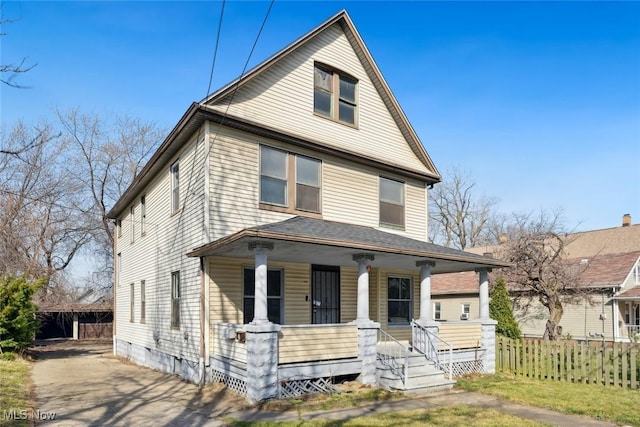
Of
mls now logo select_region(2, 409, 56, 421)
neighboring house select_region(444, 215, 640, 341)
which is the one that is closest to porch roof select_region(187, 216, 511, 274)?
mls now logo select_region(2, 409, 56, 421)

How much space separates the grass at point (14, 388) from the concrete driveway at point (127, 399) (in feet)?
0.86

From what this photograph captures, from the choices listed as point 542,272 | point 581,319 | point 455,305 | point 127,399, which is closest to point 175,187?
point 127,399

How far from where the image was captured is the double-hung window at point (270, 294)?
12.2 meters

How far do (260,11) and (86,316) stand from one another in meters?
27.9

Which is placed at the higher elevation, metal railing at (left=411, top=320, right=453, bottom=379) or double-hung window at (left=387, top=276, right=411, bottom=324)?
double-hung window at (left=387, top=276, right=411, bottom=324)

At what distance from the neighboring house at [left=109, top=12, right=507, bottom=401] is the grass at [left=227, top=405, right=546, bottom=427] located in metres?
1.64

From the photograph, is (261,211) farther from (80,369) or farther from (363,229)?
(80,369)

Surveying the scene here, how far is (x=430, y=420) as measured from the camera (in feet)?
27.8

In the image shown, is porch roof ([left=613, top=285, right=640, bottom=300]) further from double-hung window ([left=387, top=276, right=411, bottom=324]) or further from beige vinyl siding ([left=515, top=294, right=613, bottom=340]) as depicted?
double-hung window ([left=387, top=276, right=411, bottom=324])

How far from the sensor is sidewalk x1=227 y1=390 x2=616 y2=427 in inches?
340

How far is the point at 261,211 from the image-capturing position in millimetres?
12461

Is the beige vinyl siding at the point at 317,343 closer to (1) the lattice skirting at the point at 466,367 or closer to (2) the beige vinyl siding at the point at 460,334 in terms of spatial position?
(2) the beige vinyl siding at the point at 460,334

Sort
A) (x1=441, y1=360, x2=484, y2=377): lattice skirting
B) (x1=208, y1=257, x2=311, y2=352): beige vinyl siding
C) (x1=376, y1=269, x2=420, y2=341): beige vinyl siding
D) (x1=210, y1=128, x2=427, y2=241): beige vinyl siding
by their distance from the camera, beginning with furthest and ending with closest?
(x1=376, y1=269, x2=420, y2=341): beige vinyl siding → (x1=441, y1=360, x2=484, y2=377): lattice skirting → (x1=210, y1=128, x2=427, y2=241): beige vinyl siding → (x1=208, y1=257, x2=311, y2=352): beige vinyl siding

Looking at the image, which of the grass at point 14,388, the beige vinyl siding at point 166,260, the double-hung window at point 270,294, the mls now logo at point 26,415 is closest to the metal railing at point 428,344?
the double-hung window at point 270,294
